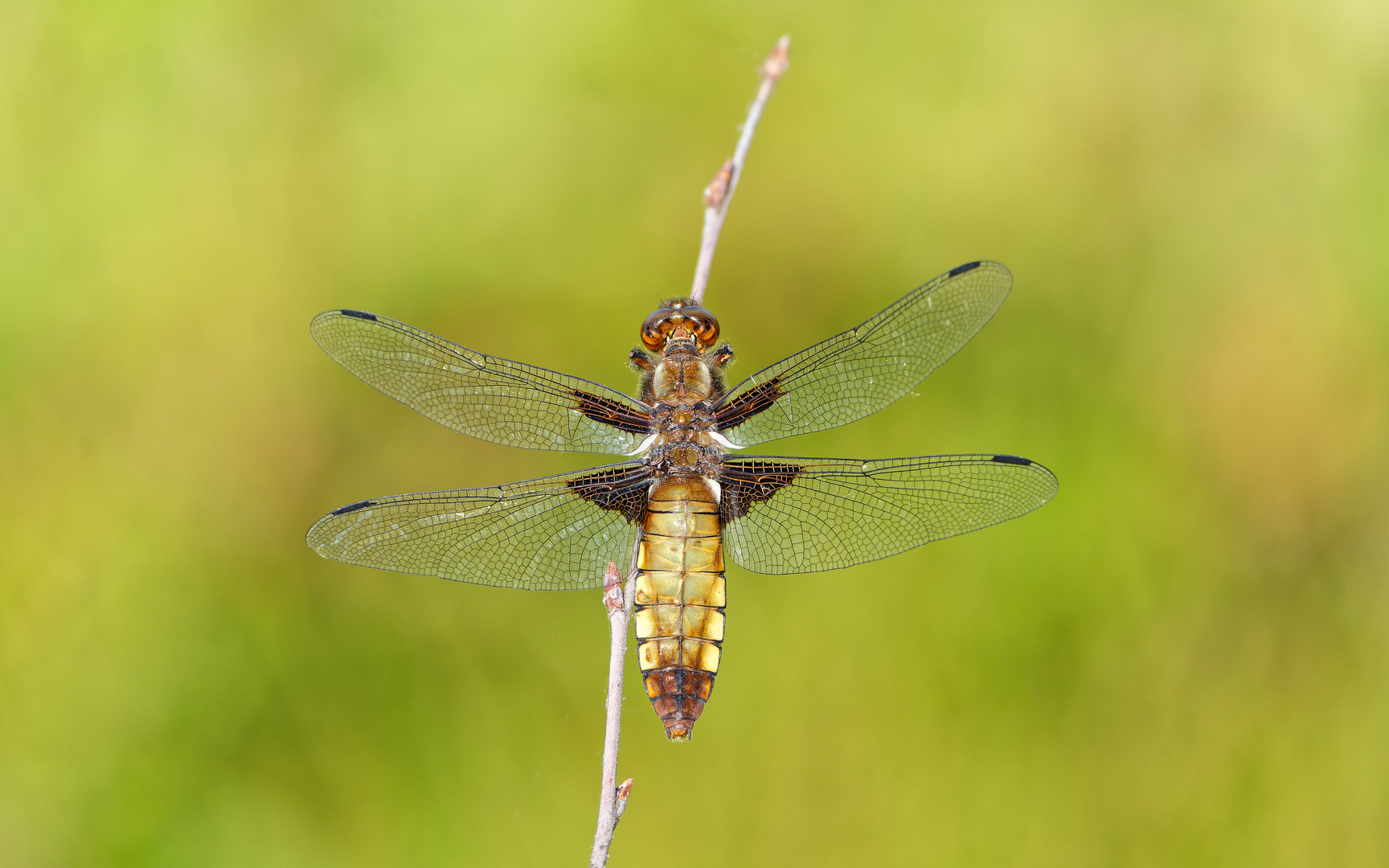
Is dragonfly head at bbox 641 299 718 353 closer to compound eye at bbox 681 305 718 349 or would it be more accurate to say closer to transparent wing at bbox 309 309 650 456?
compound eye at bbox 681 305 718 349

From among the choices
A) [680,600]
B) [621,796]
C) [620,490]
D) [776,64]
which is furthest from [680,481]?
[776,64]

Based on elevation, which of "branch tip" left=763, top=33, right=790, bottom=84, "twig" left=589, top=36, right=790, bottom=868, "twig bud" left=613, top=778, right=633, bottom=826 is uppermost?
"branch tip" left=763, top=33, right=790, bottom=84

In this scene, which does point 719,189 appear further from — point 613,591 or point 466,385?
point 613,591

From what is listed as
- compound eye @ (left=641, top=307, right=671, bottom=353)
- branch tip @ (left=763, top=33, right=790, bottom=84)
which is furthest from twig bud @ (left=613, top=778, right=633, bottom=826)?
branch tip @ (left=763, top=33, right=790, bottom=84)

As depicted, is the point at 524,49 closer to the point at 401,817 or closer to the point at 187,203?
the point at 187,203

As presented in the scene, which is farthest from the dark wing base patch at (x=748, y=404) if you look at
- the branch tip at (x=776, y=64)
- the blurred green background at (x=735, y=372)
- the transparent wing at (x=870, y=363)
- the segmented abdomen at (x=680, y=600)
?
the branch tip at (x=776, y=64)

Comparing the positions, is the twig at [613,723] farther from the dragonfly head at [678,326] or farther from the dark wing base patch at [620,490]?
the dragonfly head at [678,326]
